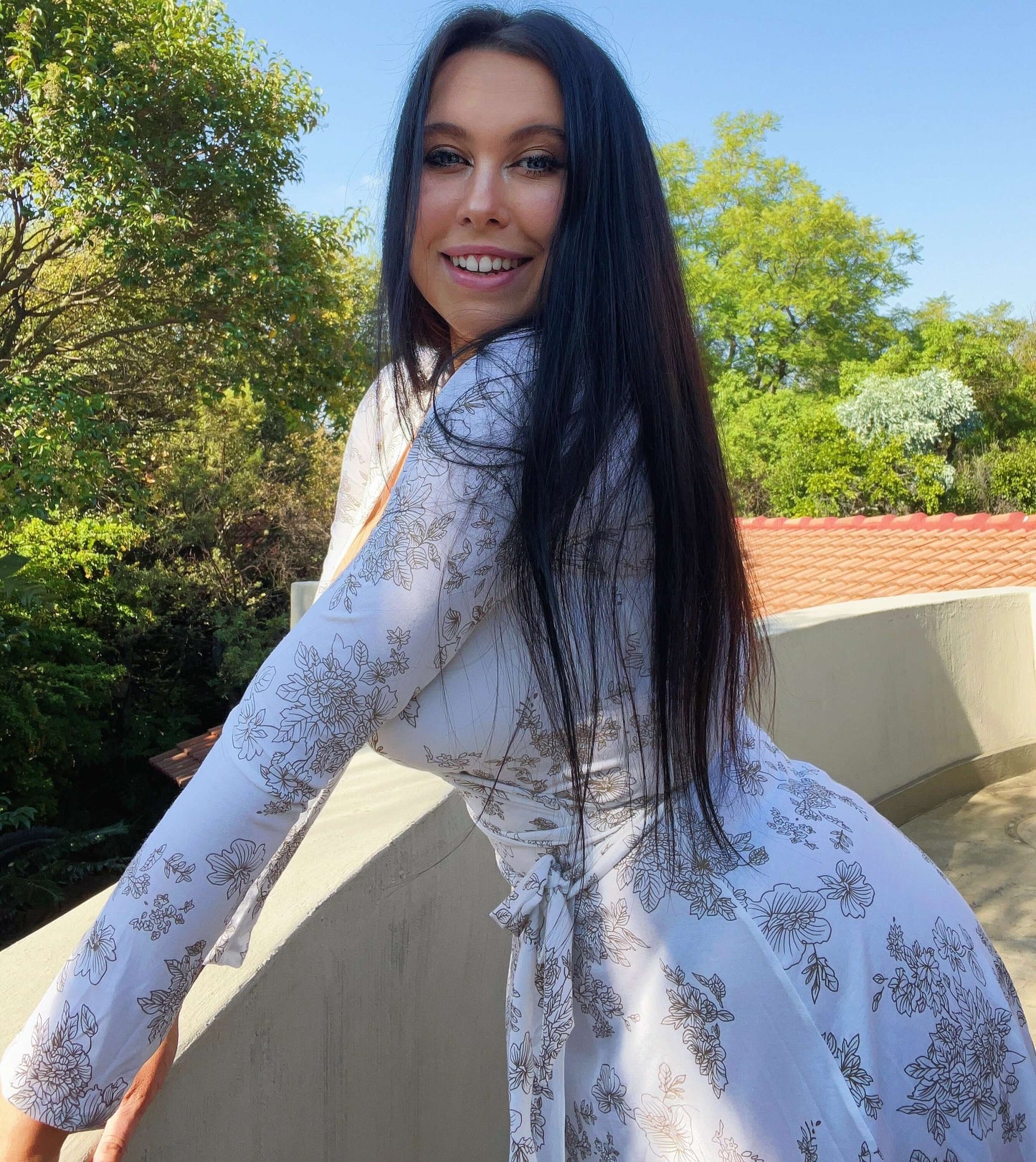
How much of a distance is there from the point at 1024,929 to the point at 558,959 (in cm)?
280

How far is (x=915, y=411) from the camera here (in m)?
21.1


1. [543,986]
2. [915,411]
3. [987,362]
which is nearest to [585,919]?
[543,986]

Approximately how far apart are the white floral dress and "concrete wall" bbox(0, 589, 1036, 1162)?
1.01ft

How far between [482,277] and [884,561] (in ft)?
27.4

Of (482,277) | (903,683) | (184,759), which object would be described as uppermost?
(482,277)

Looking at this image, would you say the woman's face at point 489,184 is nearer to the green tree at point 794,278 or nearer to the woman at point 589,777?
the woman at point 589,777

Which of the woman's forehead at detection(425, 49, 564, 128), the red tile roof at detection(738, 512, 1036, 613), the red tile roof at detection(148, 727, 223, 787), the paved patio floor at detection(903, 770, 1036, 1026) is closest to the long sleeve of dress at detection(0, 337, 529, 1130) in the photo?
the woman's forehead at detection(425, 49, 564, 128)

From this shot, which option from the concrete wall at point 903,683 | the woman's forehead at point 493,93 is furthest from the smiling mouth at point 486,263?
the concrete wall at point 903,683

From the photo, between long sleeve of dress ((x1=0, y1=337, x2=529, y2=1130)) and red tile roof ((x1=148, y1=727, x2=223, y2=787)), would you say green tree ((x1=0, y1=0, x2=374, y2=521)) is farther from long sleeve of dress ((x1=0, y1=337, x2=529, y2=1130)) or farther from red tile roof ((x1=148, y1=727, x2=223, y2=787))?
long sleeve of dress ((x1=0, y1=337, x2=529, y2=1130))

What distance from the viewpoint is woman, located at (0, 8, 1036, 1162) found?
2.28 feet

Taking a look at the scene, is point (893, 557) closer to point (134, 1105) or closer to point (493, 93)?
point (493, 93)

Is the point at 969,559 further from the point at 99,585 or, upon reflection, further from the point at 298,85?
the point at 99,585

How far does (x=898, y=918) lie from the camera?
82cm

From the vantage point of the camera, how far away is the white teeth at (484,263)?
0.93m
